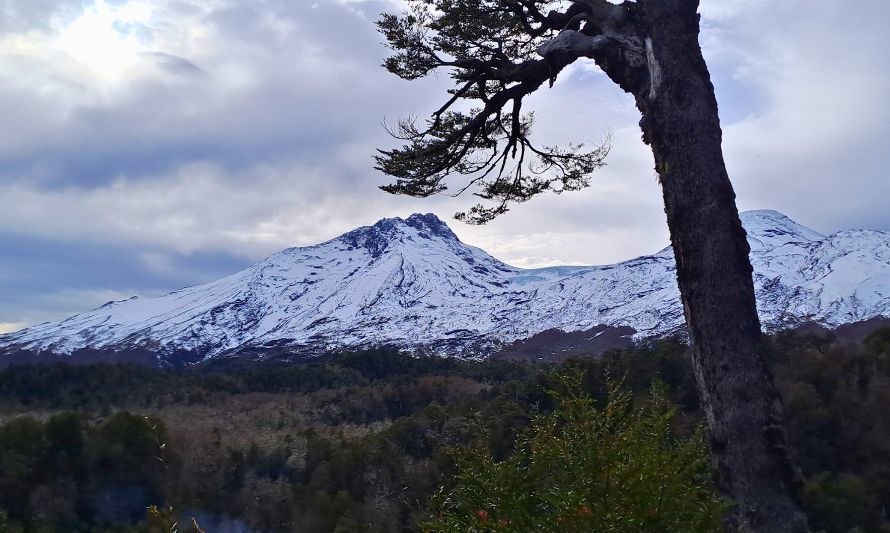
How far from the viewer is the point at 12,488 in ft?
52.4

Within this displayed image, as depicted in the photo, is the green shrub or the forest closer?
the green shrub

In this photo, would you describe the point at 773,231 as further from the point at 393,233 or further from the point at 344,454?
the point at 344,454

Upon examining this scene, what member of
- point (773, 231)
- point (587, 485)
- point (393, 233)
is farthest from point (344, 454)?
Result: point (393, 233)

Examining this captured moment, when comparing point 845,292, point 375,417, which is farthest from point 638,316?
point 375,417

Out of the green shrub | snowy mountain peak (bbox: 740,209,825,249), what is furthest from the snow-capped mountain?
the green shrub

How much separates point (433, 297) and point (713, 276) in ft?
412

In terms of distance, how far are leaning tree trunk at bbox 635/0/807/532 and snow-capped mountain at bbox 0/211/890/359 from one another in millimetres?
63810

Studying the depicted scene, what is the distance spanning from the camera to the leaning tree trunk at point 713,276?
152 inches

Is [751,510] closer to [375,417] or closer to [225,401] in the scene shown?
[375,417]

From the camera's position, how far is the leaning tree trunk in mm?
3850

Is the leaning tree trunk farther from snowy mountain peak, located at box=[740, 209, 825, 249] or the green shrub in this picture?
snowy mountain peak, located at box=[740, 209, 825, 249]

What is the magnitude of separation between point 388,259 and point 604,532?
148 metres

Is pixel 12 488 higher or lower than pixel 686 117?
lower

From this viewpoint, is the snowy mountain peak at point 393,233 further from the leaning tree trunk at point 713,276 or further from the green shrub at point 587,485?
the green shrub at point 587,485
